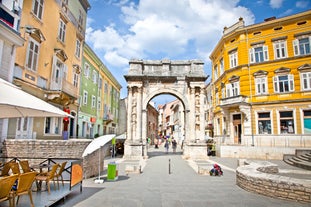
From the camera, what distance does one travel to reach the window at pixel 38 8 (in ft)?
44.5

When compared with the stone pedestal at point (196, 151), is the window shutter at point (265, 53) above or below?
above

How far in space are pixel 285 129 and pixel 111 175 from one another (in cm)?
1952

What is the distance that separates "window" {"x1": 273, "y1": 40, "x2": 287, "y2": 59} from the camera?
70.1 ft

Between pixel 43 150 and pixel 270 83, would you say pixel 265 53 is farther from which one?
pixel 43 150

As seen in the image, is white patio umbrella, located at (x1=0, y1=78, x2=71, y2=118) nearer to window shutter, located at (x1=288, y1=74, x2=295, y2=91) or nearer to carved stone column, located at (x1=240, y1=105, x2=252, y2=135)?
carved stone column, located at (x1=240, y1=105, x2=252, y2=135)

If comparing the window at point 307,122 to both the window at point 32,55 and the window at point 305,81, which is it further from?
the window at point 32,55

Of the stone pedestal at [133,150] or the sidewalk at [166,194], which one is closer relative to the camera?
the sidewalk at [166,194]

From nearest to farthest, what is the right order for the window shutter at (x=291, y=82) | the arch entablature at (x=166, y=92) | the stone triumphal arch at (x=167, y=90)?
1. the stone triumphal arch at (x=167, y=90)
2. the arch entablature at (x=166, y=92)
3. the window shutter at (x=291, y=82)

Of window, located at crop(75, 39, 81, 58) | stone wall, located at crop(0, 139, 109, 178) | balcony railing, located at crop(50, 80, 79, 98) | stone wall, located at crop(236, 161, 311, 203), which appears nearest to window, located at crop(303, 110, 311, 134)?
stone wall, located at crop(236, 161, 311, 203)

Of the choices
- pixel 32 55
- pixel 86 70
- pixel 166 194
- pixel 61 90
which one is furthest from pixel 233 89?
pixel 32 55

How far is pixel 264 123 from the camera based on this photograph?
70.7 ft

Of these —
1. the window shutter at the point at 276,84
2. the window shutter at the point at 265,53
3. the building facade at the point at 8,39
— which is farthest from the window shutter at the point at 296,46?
→ the building facade at the point at 8,39

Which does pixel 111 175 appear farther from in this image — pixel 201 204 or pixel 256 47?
pixel 256 47

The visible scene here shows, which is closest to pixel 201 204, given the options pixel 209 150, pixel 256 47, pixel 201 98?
pixel 201 98
